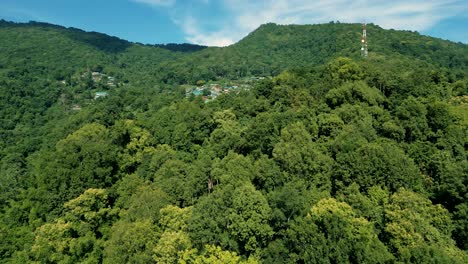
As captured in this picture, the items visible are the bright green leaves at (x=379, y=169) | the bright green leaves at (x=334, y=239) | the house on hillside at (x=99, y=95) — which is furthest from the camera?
the house on hillside at (x=99, y=95)

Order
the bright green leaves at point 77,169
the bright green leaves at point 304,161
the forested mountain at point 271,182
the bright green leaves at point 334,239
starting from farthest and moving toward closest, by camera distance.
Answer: the bright green leaves at point 77,169 < the bright green leaves at point 304,161 < the forested mountain at point 271,182 < the bright green leaves at point 334,239

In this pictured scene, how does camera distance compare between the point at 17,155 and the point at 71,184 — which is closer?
the point at 71,184

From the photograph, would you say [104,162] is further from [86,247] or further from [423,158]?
[423,158]

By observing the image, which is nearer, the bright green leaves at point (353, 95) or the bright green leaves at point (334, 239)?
the bright green leaves at point (334, 239)

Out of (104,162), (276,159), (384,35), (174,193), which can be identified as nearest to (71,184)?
(104,162)

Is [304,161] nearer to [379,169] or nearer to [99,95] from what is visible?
[379,169]

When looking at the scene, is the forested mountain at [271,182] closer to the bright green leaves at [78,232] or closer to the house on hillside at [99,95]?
the bright green leaves at [78,232]

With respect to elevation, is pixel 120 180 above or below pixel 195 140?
below

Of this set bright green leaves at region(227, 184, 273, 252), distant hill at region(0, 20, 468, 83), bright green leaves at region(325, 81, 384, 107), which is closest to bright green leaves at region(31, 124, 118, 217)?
bright green leaves at region(227, 184, 273, 252)

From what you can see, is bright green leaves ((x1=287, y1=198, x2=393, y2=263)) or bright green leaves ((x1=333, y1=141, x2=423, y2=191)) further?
bright green leaves ((x1=333, y1=141, x2=423, y2=191))

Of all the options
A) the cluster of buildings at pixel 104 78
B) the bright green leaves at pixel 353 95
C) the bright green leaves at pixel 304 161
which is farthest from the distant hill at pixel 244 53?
the bright green leaves at pixel 304 161

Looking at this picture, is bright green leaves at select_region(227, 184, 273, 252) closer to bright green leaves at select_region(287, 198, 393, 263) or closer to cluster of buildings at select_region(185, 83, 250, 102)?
bright green leaves at select_region(287, 198, 393, 263)
